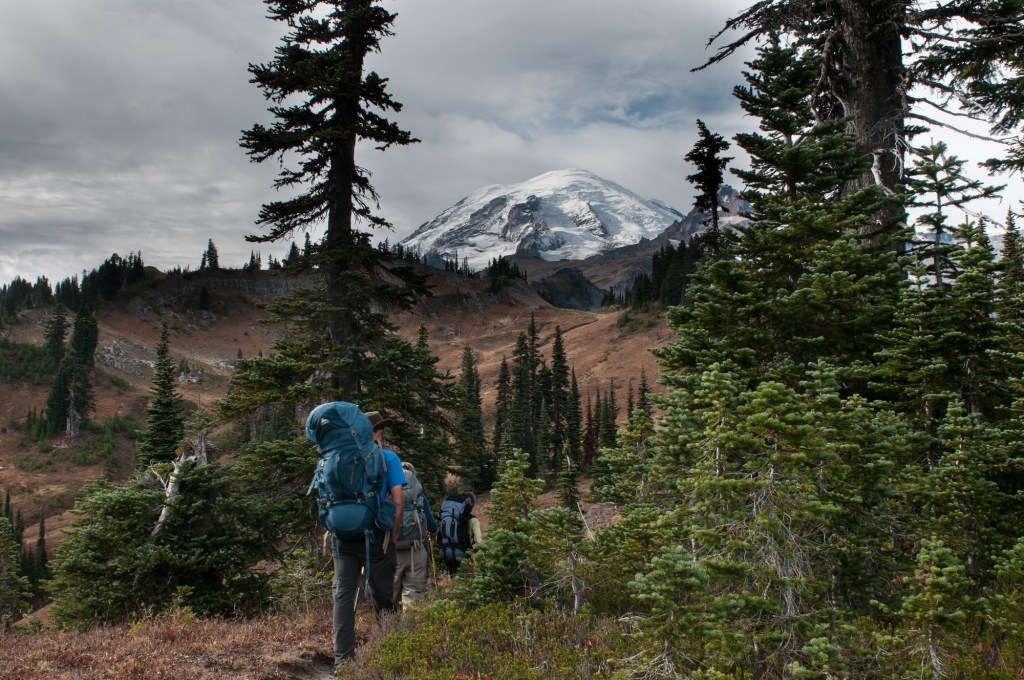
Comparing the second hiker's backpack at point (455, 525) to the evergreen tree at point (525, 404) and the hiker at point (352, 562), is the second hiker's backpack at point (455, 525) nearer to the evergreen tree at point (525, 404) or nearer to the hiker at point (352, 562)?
the hiker at point (352, 562)

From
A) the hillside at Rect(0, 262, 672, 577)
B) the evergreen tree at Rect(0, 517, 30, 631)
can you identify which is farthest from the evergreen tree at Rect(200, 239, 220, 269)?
the evergreen tree at Rect(0, 517, 30, 631)

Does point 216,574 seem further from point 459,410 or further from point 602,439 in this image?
point 602,439

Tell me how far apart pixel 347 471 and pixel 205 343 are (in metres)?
153

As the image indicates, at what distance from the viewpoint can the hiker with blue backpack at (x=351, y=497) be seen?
5.38 meters

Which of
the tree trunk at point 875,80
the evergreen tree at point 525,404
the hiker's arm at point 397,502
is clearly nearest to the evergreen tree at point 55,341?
the evergreen tree at point 525,404

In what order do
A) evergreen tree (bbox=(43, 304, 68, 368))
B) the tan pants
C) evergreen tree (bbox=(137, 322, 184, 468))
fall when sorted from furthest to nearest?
evergreen tree (bbox=(43, 304, 68, 368))
evergreen tree (bbox=(137, 322, 184, 468))
the tan pants

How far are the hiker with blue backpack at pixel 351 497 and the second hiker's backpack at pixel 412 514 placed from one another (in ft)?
2.56

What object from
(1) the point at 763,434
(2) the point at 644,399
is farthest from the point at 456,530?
(1) the point at 763,434

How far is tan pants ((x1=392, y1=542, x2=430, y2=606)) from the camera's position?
703cm

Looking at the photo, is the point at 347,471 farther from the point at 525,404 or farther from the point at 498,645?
the point at 525,404

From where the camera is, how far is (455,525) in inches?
312

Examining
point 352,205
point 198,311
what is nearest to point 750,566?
point 352,205

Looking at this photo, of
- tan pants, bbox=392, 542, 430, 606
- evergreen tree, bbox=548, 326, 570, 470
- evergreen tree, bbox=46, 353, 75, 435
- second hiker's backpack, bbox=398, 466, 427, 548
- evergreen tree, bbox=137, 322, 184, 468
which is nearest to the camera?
second hiker's backpack, bbox=398, 466, 427, 548

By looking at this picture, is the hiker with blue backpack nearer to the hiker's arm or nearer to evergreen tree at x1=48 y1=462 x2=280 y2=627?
the hiker's arm
